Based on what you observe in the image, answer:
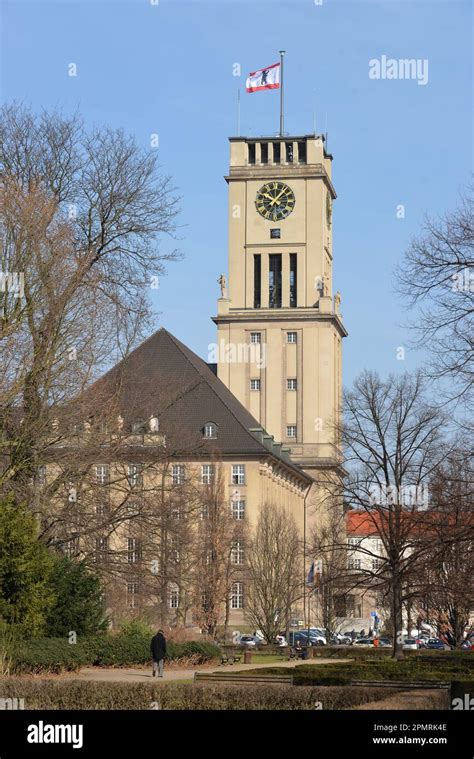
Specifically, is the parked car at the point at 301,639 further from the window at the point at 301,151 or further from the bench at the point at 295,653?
the window at the point at 301,151

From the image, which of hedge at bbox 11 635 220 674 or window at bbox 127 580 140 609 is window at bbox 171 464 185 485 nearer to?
window at bbox 127 580 140 609

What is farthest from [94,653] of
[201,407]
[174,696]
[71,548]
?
[201,407]

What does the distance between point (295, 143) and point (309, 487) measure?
32.3 m

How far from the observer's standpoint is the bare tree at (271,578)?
7150 cm

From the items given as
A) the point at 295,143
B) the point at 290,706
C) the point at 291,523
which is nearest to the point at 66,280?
the point at 290,706

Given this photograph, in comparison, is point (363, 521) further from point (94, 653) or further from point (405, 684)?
point (405, 684)

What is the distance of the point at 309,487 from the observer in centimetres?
11894

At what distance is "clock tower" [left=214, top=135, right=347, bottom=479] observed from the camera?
118 m

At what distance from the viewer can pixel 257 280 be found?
122812 millimetres

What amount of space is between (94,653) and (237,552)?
1393 inches

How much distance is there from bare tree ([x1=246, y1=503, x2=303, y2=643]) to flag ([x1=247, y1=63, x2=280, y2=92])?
130 ft

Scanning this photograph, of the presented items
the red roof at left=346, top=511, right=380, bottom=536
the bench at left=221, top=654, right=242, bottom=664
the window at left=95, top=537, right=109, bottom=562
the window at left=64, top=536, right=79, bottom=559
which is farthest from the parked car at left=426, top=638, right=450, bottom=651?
the window at left=95, top=537, right=109, bottom=562

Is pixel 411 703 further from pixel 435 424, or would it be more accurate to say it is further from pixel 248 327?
pixel 248 327

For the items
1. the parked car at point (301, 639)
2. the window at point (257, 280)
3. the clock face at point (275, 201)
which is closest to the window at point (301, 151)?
the clock face at point (275, 201)
